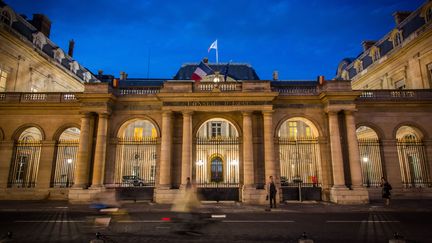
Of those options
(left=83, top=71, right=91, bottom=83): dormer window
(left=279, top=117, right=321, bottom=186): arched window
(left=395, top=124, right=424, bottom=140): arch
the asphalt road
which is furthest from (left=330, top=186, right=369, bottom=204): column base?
(left=83, top=71, right=91, bottom=83): dormer window

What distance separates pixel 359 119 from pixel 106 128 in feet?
57.8

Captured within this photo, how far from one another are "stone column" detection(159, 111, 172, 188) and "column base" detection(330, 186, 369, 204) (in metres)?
10.3

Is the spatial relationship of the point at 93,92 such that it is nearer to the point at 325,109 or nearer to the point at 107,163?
the point at 107,163

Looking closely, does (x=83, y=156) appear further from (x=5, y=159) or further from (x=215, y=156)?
(x=215, y=156)

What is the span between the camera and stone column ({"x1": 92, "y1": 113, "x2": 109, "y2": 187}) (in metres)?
16.5

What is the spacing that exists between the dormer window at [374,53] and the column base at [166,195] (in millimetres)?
25591

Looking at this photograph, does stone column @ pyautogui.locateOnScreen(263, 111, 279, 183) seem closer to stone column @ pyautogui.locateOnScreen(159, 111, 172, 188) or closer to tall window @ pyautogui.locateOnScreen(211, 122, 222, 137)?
stone column @ pyautogui.locateOnScreen(159, 111, 172, 188)

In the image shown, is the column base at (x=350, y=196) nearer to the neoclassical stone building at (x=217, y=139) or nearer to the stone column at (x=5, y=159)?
the neoclassical stone building at (x=217, y=139)

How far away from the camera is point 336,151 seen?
53.4ft

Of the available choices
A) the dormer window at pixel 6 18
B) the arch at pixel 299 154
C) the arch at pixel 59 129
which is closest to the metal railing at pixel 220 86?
the arch at pixel 299 154

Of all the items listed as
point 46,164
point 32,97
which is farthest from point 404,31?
point 32,97

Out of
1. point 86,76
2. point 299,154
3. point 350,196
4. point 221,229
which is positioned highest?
point 86,76

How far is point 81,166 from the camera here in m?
16.5

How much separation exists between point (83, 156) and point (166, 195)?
606cm
